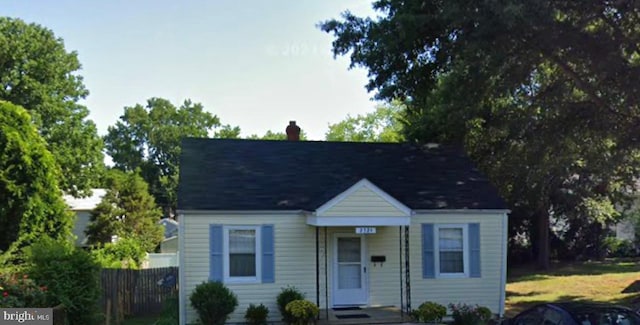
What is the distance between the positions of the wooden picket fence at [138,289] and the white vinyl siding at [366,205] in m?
6.58

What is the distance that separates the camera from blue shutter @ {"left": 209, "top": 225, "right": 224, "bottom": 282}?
47.1ft

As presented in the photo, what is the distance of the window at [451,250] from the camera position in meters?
15.7

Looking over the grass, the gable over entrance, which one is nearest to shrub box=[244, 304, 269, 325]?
the gable over entrance

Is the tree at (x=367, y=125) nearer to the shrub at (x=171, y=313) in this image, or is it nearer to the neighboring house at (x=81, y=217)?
the neighboring house at (x=81, y=217)

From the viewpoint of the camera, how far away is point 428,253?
15.6 metres

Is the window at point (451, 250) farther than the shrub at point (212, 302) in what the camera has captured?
Yes

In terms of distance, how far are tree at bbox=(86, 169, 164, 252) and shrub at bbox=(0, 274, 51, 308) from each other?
2271cm

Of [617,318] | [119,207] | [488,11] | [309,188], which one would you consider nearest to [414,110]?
[309,188]

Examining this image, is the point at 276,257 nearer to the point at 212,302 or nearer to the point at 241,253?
the point at 241,253

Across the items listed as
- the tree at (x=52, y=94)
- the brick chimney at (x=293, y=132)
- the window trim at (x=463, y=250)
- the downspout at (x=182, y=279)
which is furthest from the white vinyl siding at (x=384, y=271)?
the tree at (x=52, y=94)

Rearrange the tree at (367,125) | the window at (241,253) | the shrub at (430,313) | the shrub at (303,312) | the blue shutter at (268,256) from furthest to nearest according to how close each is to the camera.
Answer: the tree at (367,125)
the blue shutter at (268,256)
the window at (241,253)
the shrub at (430,313)
the shrub at (303,312)

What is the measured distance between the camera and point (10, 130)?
18172 mm

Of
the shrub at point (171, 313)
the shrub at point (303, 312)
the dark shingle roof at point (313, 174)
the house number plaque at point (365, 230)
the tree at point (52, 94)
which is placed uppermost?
the tree at point (52, 94)

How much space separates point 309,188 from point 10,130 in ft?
33.3
